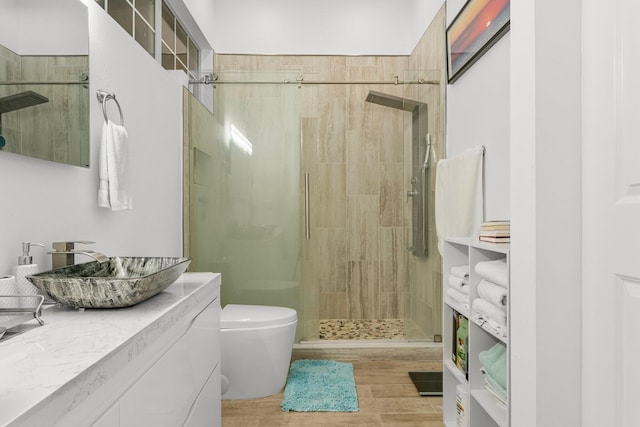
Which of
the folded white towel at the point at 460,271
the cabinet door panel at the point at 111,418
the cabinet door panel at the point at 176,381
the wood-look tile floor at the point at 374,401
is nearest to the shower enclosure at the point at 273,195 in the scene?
the wood-look tile floor at the point at 374,401

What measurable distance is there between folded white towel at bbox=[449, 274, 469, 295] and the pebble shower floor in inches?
57.5

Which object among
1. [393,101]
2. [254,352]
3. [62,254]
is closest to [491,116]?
[393,101]

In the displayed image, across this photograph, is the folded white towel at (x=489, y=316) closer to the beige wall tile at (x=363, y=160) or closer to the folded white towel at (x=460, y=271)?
the folded white towel at (x=460, y=271)

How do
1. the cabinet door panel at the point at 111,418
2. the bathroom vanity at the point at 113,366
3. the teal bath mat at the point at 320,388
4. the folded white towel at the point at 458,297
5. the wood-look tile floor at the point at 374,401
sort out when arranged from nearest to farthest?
the bathroom vanity at the point at 113,366
the cabinet door panel at the point at 111,418
the folded white towel at the point at 458,297
the wood-look tile floor at the point at 374,401
the teal bath mat at the point at 320,388

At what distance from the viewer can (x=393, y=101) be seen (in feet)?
11.2

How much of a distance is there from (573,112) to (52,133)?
5.17 ft

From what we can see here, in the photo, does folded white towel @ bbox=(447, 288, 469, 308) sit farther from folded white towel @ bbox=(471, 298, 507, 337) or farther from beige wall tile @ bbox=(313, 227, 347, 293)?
beige wall tile @ bbox=(313, 227, 347, 293)

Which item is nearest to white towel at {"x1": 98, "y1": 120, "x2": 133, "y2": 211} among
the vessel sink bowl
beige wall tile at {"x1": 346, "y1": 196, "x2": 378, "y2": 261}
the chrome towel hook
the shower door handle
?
the chrome towel hook

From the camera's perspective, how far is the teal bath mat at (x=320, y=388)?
2.32m

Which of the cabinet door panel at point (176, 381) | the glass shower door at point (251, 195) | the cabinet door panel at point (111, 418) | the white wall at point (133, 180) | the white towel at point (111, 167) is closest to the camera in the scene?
the cabinet door panel at point (111, 418)

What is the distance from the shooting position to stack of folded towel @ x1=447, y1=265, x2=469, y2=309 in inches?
76.8

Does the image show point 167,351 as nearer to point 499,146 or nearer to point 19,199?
point 19,199

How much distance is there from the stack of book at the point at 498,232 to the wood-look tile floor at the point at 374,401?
3.38 feet

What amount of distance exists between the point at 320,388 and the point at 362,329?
47.9 inches
